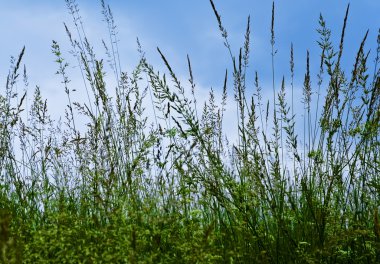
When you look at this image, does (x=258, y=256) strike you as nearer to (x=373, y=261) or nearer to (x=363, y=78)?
(x=373, y=261)

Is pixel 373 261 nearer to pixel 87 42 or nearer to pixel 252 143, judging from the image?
pixel 252 143

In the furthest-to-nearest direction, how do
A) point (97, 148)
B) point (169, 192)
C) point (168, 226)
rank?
point (97, 148)
point (169, 192)
point (168, 226)

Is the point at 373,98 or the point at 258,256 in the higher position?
the point at 373,98

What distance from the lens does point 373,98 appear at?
11.0 feet

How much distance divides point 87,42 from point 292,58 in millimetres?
1792

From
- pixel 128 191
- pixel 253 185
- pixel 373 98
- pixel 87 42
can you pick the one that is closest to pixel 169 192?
pixel 128 191

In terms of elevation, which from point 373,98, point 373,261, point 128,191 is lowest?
point 373,261

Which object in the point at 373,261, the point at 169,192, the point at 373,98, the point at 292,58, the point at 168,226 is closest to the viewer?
Result: the point at 168,226

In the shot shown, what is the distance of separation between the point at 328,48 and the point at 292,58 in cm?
A: 59

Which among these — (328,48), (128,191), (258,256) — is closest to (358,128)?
(328,48)

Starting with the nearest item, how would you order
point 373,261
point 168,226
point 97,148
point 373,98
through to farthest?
point 168,226 → point 373,261 → point 373,98 → point 97,148

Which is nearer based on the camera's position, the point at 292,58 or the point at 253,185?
the point at 253,185

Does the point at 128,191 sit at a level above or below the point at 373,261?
above

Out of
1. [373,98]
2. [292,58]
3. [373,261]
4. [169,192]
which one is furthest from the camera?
[292,58]
